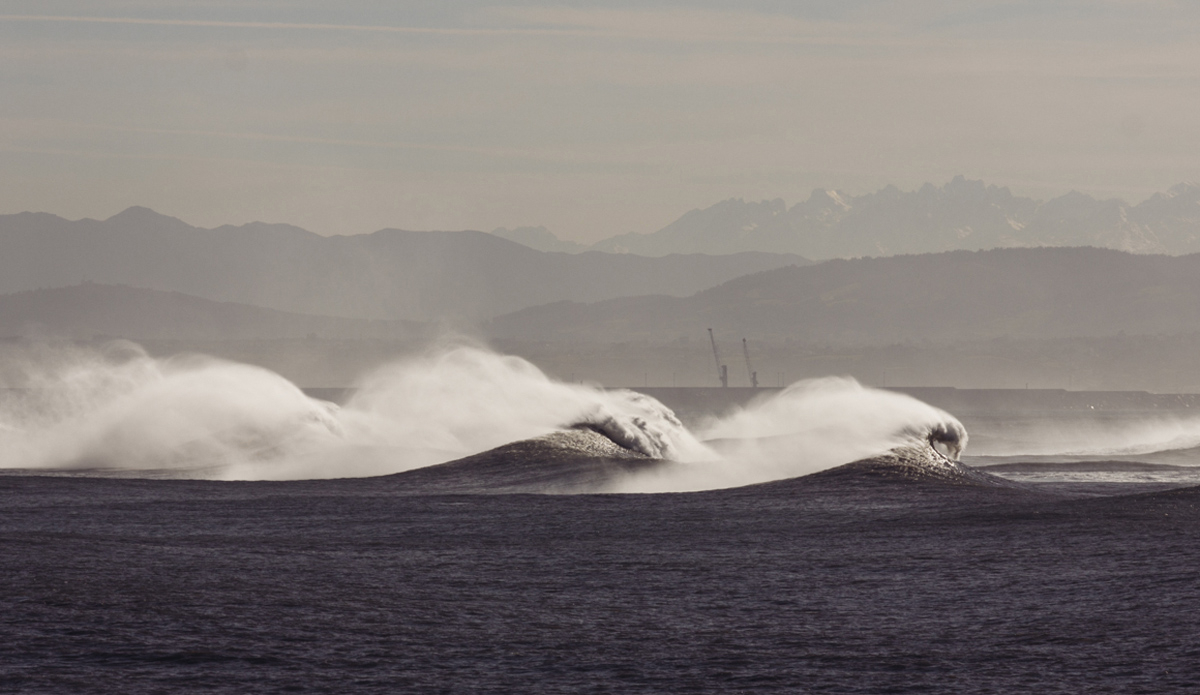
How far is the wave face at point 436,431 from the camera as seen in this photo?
50406mm

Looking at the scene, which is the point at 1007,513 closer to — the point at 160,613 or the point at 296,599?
the point at 296,599

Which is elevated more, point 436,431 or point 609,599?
point 436,431

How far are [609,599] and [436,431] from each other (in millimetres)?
50264

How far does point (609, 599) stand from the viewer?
2059 cm

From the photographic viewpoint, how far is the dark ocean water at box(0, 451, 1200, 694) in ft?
50.5

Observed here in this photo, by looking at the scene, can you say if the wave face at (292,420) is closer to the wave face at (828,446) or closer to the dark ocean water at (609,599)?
the wave face at (828,446)

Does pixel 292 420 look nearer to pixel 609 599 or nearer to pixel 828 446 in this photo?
pixel 828 446

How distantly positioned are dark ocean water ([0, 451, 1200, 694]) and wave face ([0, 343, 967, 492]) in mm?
13600

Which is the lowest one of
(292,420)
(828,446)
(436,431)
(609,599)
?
(609,599)

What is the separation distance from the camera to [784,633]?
58.5ft

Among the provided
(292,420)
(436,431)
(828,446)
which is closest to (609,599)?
(828,446)

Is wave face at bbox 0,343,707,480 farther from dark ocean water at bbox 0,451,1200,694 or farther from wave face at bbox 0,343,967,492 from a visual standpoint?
dark ocean water at bbox 0,451,1200,694

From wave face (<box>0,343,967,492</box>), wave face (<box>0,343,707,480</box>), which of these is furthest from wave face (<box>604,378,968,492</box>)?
wave face (<box>0,343,707,480</box>)

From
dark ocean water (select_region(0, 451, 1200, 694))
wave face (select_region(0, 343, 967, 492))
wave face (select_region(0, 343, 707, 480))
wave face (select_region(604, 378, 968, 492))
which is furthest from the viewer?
wave face (select_region(0, 343, 707, 480))
